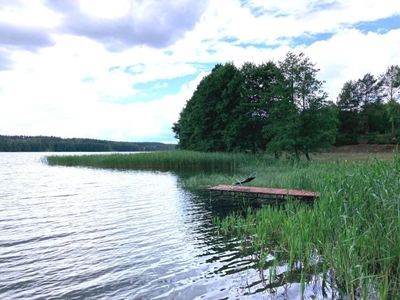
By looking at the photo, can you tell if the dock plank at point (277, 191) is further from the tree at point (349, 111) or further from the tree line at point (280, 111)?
the tree at point (349, 111)

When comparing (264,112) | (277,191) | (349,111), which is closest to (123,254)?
(277,191)

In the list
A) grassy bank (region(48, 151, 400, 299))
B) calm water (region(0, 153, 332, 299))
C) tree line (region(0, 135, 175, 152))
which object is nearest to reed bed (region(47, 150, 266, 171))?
calm water (region(0, 153, 332, 299))

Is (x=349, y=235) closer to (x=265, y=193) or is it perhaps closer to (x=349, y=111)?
(x=265, y=193)

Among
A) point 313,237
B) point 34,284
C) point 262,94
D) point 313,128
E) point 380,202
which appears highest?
point 262,94

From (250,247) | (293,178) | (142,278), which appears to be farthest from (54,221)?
(293,178)

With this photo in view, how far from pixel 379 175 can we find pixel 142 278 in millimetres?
4403

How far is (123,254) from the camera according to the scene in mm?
6758

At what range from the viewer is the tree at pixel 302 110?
2173cm

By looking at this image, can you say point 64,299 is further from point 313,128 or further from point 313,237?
point 313,128

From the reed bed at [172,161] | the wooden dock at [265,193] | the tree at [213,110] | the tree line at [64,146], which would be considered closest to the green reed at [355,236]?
the wooden dock at [265,193]

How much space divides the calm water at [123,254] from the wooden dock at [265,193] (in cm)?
73

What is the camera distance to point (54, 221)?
32.7 ft

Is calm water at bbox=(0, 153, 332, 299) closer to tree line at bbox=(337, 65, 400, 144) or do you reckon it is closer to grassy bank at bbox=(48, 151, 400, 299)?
grassy bank at bbox=(48, 151, 400, 299)

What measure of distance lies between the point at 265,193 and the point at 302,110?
1298cm
